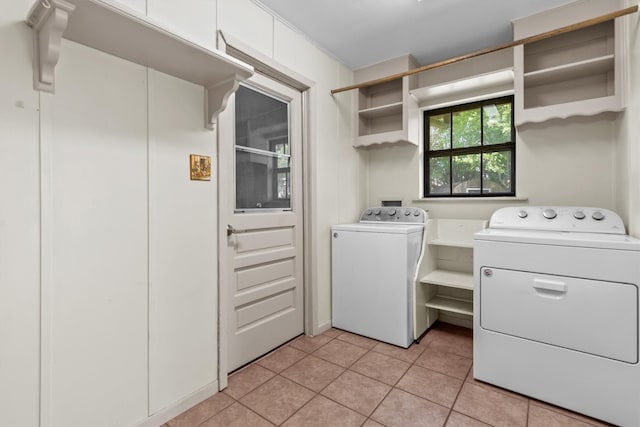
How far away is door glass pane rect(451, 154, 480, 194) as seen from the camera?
2842 mm

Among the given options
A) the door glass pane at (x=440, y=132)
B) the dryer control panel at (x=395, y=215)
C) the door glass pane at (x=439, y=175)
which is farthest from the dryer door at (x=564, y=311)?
the door glass pane at (x=440, y=132)

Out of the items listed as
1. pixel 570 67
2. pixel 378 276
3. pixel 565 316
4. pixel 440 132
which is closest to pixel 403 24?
pixel 440 132

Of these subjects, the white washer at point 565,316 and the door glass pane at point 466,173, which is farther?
the door glass pane at point 466,173

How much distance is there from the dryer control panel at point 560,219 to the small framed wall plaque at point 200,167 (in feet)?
6.88

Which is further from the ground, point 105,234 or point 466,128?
point 466,128

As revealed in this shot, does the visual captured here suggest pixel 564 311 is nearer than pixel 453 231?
Yes

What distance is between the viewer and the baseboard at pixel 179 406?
155cm

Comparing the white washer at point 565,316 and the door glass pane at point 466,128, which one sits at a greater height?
the door glass pane at point 466,128

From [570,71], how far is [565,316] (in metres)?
1.72

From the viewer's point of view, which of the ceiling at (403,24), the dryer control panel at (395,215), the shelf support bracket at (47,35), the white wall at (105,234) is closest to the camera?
the shelf support bracket at (47,35)

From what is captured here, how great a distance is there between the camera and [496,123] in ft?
9.05

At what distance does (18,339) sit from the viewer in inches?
45.6

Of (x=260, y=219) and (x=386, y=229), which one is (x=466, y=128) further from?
(x=260, y=219)

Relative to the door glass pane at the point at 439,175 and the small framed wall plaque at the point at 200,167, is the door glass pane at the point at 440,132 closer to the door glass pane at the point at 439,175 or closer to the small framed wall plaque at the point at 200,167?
the door glass pane at the point at 439,175
